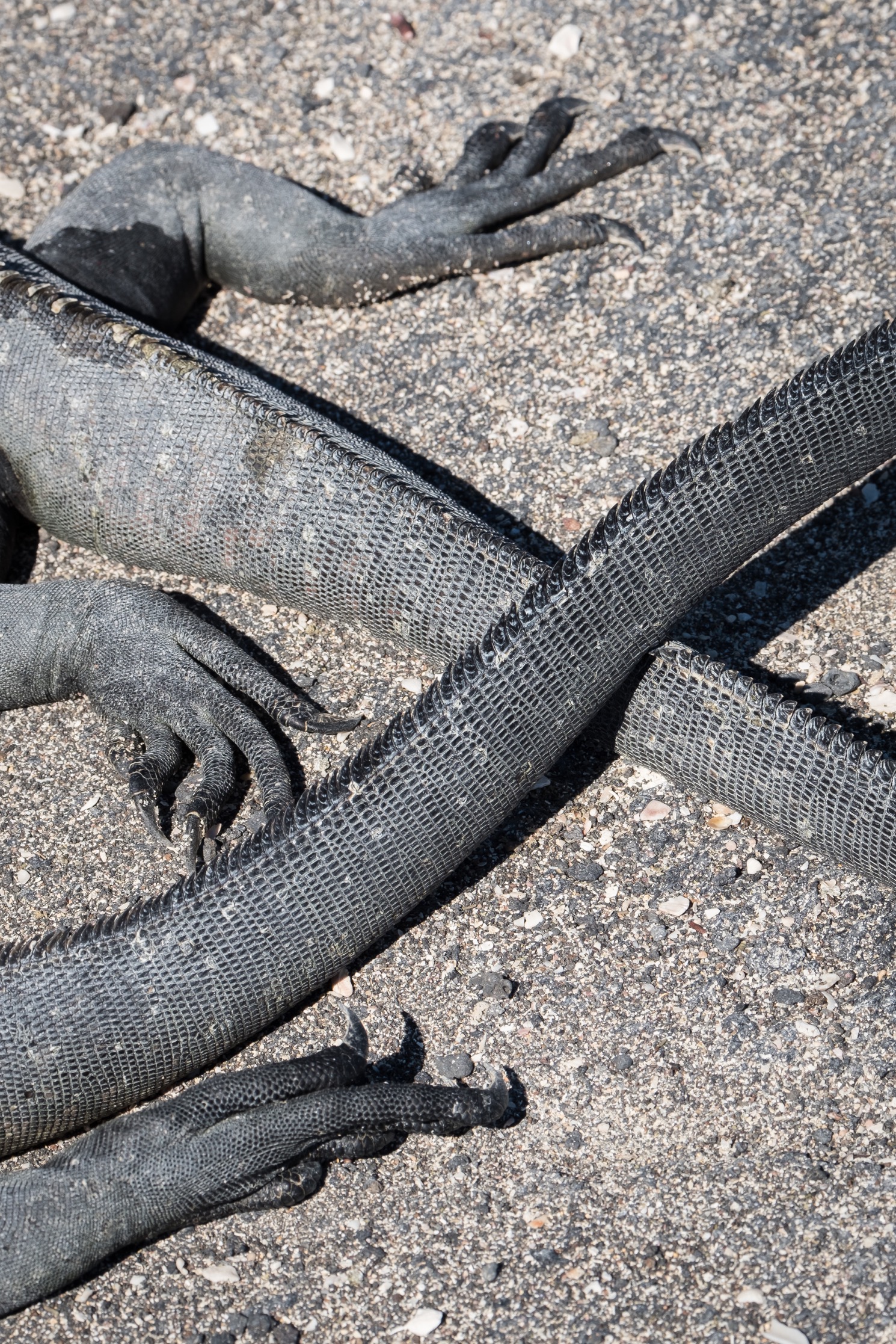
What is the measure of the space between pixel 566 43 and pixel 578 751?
10.6 ft

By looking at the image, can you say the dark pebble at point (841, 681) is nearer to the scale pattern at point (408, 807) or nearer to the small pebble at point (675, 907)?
the scale pattern at point (408, 807)

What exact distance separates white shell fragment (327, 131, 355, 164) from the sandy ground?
41 millimetres

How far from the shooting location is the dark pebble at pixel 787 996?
3279 millimetres

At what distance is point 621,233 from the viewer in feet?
15.7

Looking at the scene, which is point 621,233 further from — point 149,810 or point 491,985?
point 491,985

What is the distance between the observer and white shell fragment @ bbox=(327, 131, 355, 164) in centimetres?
534

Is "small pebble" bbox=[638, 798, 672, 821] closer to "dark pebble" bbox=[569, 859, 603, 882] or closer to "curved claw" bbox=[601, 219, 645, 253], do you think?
"dark pebble" bbox=[569, 859, 603, 882]

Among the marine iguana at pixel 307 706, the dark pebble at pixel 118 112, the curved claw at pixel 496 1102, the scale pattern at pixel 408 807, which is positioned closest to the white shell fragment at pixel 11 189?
the dark pebble at pixel 118 112

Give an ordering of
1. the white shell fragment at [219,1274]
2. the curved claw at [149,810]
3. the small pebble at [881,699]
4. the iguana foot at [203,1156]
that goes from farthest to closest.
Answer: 1. the small pebble at [881,699]
2. the curved claw at [149,810]
3. the white shell fragment at [219,1274]
4. the iguana foot at [203,1156]

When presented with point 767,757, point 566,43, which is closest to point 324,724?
point 767,757

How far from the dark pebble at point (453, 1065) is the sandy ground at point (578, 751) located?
1.8 inches

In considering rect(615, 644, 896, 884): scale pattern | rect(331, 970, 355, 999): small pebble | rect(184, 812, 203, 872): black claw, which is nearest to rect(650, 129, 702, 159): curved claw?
rect(615, 644, 896, 884): scale pattern

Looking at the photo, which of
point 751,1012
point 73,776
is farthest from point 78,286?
point 751,1012

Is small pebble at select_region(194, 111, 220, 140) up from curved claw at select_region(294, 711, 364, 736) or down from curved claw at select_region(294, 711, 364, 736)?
up
